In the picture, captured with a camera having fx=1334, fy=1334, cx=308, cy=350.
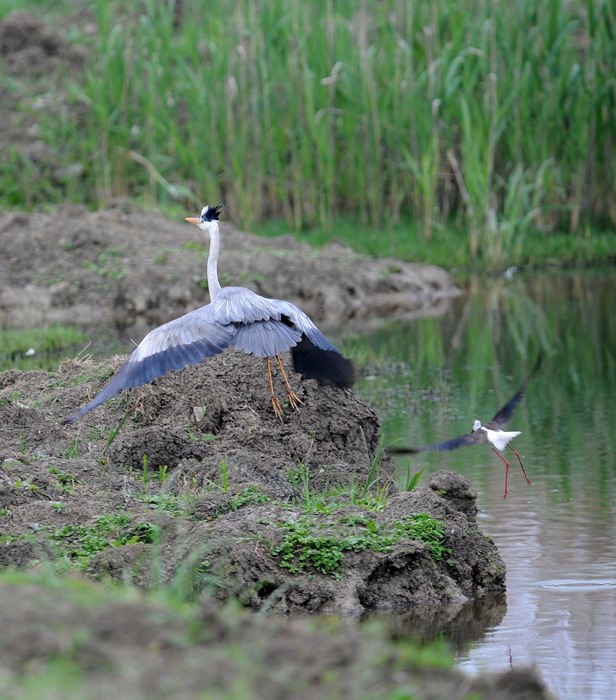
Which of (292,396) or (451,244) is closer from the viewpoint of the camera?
(292,396)

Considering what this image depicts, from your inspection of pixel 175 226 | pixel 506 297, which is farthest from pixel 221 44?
pixel 506 297

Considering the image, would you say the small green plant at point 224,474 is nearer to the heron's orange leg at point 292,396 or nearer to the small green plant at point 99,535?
the small green plant at point 99,535

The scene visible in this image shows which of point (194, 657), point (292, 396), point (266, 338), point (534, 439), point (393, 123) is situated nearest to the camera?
point (194, 657)

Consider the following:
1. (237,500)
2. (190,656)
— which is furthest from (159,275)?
(190,656)

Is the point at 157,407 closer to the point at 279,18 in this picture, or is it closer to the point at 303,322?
the point at 303,322

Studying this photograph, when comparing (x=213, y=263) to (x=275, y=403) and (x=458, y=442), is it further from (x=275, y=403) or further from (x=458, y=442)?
(x=458, y=442)

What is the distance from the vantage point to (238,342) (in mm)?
6887

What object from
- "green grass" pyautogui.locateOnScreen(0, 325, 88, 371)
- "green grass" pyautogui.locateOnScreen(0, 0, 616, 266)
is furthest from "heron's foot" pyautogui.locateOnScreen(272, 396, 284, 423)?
"green grass" pyautogui.locateOnScreen(0, 0, 616, 266)

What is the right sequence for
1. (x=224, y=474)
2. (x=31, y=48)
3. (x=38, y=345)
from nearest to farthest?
(x=224, y=474) → (x=38, y=345) → (x=31, y=48)

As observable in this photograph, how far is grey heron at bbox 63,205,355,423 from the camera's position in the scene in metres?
6.74

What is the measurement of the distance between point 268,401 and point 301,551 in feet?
6.01

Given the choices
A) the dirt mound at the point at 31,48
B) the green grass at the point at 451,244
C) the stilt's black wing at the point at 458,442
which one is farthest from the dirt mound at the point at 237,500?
the dirt mound at the point at 31,48

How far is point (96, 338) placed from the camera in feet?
43.9

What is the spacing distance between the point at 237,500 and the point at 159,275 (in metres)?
8.98
